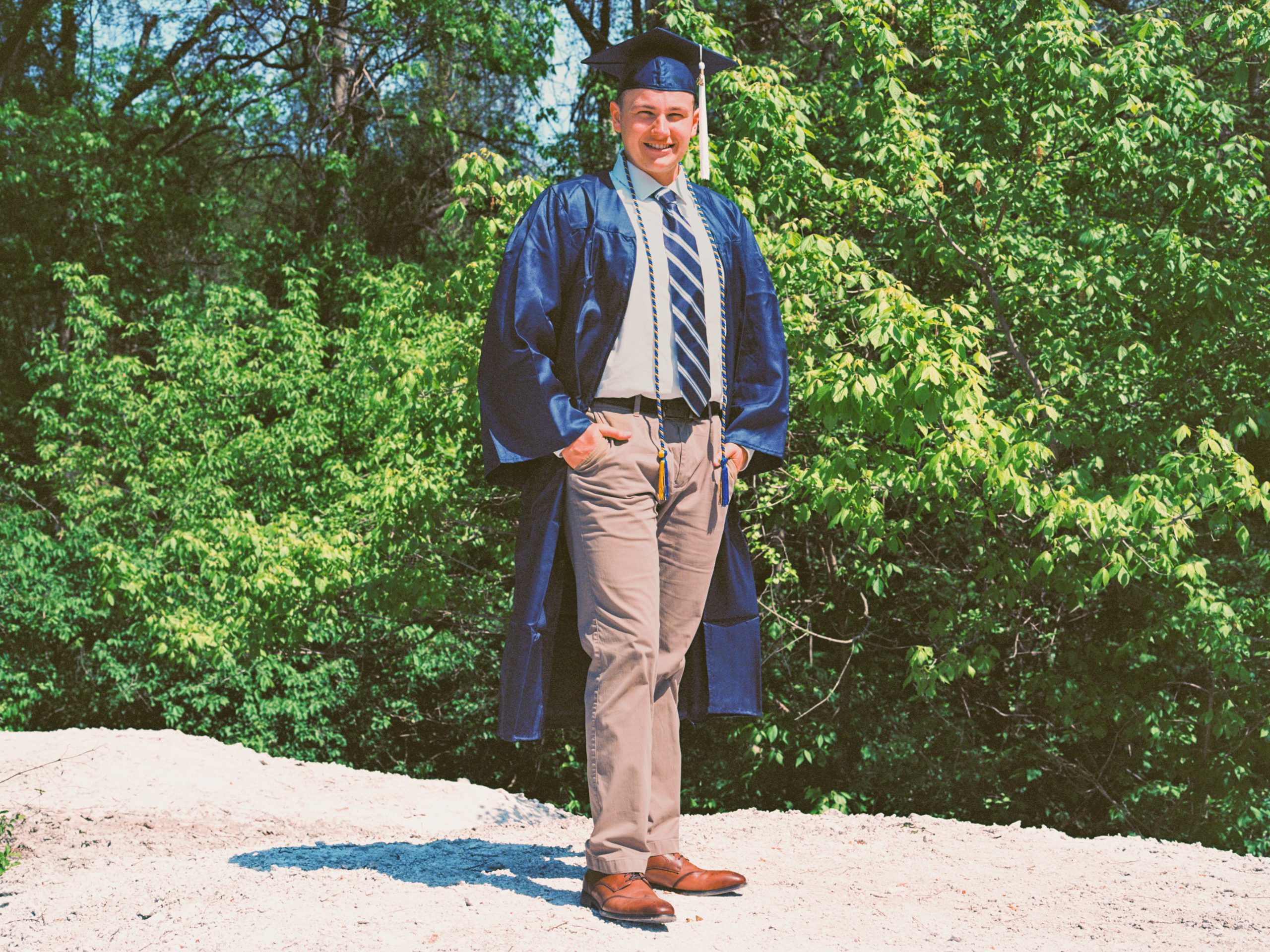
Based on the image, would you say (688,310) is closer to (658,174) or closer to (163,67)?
(658,174)

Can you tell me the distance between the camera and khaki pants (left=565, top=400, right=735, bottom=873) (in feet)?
10.1

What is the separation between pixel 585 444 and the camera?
3125mm

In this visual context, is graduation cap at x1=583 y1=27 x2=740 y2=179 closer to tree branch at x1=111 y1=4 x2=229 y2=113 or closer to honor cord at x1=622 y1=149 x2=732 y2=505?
honor cord at x1=622 y1=149 x2=732 y2=505

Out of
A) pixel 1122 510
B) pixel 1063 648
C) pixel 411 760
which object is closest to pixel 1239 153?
pixel 1122 510

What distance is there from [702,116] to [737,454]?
38.9 inches

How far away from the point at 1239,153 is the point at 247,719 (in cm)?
840

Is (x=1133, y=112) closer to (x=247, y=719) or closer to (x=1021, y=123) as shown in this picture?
(x=1021, y=123)

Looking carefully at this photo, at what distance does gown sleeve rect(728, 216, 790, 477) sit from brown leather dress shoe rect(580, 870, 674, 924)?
→ 1.21 metres

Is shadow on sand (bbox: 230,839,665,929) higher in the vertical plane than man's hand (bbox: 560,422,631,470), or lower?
lower

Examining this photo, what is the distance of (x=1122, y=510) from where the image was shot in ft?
17.1

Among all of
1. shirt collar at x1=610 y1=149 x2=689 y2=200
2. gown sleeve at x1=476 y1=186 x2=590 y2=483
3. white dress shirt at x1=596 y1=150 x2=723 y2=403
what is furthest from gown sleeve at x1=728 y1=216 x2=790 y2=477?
gown sleeve at x1=476 y1=186 x2=590 y2=483

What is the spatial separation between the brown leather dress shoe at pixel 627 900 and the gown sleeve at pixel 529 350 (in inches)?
42.3

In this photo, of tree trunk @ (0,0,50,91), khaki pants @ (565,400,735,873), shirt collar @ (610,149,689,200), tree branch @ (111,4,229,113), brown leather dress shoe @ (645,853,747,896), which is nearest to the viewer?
khaki pants @ (565,400,735,873)

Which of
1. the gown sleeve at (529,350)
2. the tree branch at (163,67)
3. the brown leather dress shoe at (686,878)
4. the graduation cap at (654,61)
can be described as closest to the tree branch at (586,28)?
the tree branch at (163,67)
